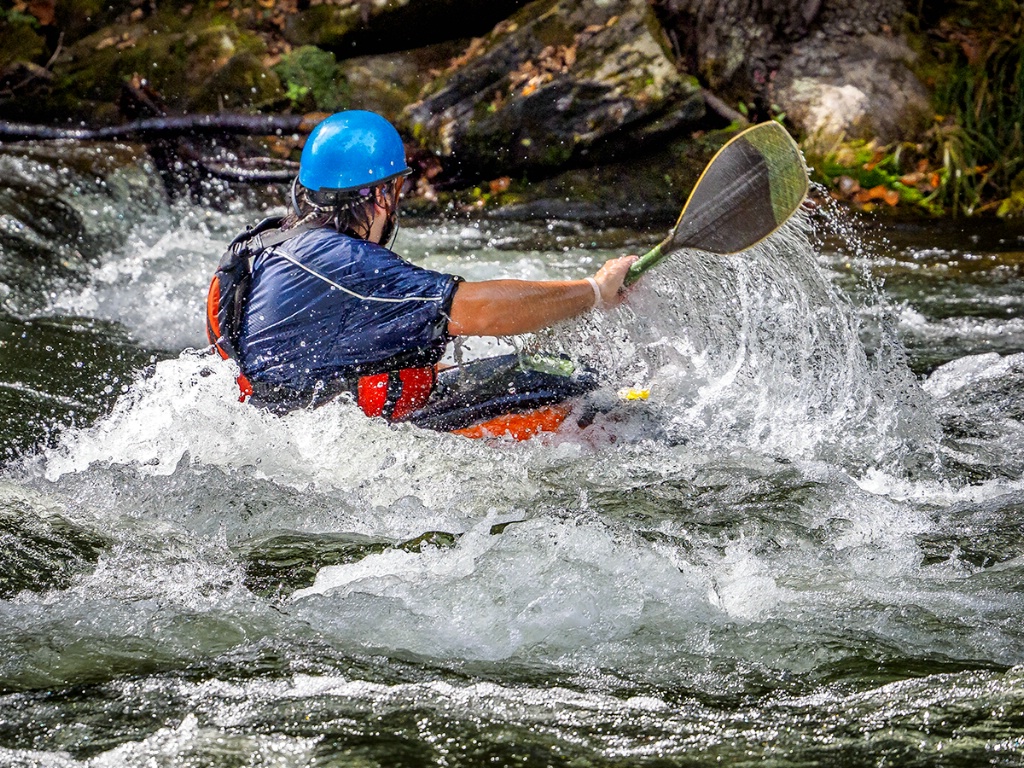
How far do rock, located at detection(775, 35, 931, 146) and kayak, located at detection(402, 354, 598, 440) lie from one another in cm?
595

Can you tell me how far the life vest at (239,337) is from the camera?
153 inches

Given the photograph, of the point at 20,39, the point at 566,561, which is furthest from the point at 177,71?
the point at 566,561

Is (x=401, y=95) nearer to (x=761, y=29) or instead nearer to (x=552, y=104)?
(x=552, y=104)

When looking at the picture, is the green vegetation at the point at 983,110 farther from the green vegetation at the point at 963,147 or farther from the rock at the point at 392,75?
the rock at the point at 392,75

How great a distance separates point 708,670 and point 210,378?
2.22 meters

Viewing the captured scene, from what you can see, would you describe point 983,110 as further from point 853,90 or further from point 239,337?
point 239,337

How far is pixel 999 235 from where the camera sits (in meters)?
8.18

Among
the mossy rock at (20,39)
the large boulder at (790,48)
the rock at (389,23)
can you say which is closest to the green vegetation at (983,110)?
the large boulder at (790,48)

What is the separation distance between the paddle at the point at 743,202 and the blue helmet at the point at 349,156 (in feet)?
3.28

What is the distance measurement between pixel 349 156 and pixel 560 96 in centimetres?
568

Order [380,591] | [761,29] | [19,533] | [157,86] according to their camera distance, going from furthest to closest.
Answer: [157,86], [761,29], [19,533], [380,591]

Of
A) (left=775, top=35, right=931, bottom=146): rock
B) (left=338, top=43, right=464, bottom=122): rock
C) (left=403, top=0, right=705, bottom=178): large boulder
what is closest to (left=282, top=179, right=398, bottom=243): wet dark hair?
(left=403, top=0, right=705, bottom=178): large boulder

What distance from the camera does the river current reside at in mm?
2658

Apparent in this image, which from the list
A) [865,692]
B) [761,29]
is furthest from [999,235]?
[865,692]
